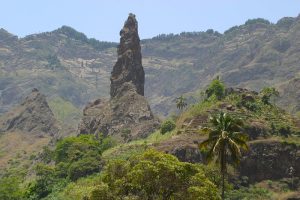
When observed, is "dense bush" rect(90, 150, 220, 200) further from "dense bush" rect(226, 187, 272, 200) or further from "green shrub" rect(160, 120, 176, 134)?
"green shrub" rect(160, 120, 176, 134)

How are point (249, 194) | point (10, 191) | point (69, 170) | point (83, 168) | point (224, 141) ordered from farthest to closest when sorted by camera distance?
1. point (69, 170)
2. point (83, 168)
3. point (10, 191)
4. point (249, 194)
5. point (224, 141)

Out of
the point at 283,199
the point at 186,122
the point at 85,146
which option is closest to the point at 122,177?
the point at 283,199

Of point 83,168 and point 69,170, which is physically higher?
Result: point 83,168

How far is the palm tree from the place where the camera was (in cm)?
6524

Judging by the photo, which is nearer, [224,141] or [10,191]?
[224,141]

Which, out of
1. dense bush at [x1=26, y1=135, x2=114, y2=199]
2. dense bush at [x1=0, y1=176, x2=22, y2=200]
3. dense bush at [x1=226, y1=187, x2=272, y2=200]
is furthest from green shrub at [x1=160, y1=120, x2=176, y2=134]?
dense bush at [x1=0, y1=176, x2=22, y2=200]

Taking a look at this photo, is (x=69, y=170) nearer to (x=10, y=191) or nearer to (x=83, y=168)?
(x=83, y=168)

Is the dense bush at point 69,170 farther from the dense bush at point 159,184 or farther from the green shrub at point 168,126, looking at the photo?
the dense bush at point 159,184

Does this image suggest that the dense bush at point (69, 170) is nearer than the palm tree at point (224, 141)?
No

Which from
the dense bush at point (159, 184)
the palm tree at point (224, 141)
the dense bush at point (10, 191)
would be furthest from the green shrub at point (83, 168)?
the palm tree at point (224, 141)

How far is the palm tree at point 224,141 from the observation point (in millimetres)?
65238

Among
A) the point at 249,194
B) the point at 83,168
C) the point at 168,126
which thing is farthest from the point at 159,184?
the point at 168,126

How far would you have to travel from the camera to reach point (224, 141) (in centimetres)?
6531

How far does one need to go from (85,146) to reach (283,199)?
6740 centimetres
